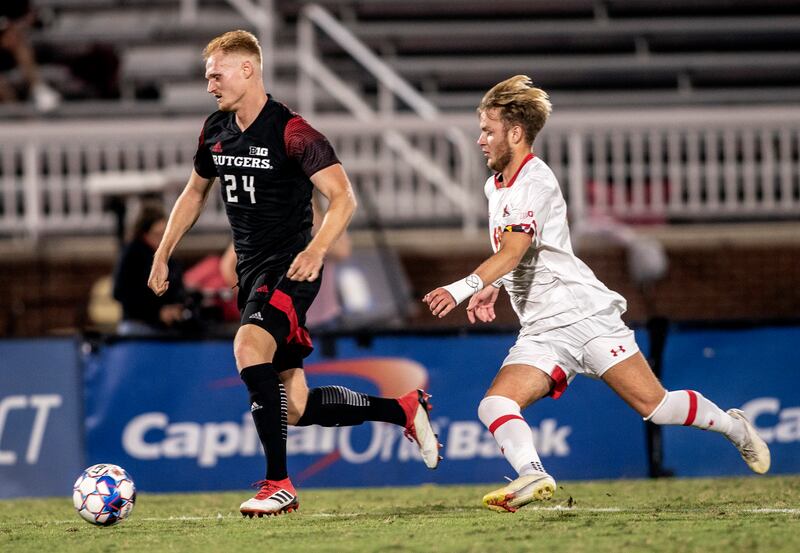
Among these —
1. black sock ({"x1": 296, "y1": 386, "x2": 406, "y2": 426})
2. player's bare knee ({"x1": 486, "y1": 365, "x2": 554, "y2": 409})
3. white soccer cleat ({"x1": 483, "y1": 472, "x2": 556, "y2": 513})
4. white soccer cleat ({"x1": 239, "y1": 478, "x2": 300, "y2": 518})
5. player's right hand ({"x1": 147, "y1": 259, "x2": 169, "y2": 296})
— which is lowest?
white soccer cleat ({"x1": 239, "y1": 478, "x2": 300, "y2": 518})

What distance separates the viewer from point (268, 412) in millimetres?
6047

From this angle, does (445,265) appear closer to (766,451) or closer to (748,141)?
(748,141)

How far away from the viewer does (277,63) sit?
48.5 feet

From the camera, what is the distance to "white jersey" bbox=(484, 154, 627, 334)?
5954 millimetres

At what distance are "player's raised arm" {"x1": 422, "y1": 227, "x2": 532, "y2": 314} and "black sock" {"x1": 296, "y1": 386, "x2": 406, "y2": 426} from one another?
109 cm

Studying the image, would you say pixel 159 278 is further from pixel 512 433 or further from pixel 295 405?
pixel 512 433

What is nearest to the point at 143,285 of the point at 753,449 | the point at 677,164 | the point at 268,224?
the point at 268,224

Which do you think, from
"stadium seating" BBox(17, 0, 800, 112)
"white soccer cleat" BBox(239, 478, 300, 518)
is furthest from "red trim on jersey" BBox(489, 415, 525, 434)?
"stadium seating" BBox(17, 0, 800, 112)

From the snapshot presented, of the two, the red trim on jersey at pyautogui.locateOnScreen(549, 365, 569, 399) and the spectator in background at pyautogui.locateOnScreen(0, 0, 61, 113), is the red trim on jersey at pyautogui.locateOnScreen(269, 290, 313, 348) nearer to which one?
the red trim on jersey at pyautogui.locateOnScreen(549, 365, 569, 399)

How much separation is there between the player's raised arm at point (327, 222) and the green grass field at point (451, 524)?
1.10m

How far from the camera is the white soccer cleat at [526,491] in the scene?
5.66m

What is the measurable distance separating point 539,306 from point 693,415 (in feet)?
2.91

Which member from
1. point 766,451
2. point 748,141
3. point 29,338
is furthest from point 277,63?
Answer: point 766,451

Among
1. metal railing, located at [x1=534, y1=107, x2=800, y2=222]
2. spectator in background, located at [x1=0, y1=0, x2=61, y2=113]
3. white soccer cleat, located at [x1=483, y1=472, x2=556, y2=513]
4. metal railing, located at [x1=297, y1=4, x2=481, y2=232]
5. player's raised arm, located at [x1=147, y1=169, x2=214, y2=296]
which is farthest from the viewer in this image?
spectator in background, located at [x1=0, y1=0, x2=61, y2=113]
